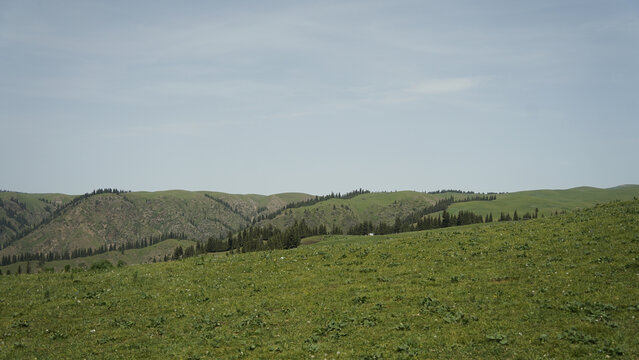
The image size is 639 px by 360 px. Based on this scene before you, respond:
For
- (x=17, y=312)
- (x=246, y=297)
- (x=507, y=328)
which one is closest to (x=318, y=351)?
(x=507, y=328)

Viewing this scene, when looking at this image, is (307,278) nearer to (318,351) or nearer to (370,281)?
(370,281)

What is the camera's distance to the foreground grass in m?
15.6

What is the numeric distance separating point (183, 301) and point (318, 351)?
12273mm

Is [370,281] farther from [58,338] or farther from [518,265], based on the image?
[58,338]

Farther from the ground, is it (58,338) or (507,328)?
(507,328)

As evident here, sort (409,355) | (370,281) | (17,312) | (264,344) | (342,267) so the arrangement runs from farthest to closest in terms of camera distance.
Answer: (342,267) → (370,281) → (17,312) → (264,344) → (409,355)

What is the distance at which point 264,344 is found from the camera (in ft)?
56.9

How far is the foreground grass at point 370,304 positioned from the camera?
15.6 meters

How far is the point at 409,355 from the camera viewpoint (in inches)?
583

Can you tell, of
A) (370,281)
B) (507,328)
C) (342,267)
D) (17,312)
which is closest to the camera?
(507,328)

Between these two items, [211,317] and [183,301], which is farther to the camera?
[183,301]

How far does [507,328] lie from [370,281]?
10.1 meters

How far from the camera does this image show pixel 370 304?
2070cm

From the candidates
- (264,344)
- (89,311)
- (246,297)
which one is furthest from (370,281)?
(89,311)
